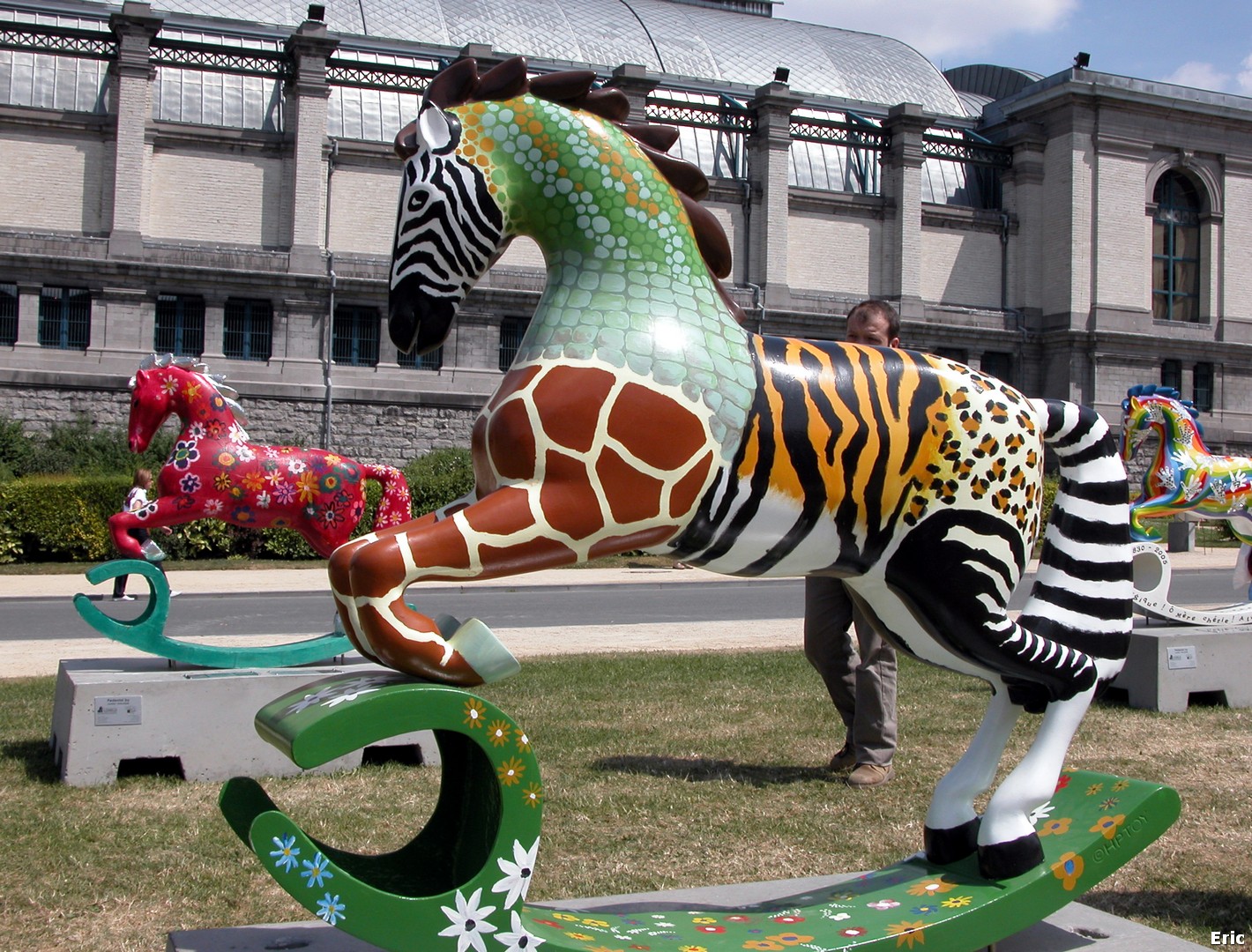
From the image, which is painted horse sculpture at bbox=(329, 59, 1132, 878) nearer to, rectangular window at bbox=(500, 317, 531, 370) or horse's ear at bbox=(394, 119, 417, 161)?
horse's ear at bbox=(394, 119, 417, 161)

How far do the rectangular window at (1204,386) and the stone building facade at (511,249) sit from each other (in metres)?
0.15

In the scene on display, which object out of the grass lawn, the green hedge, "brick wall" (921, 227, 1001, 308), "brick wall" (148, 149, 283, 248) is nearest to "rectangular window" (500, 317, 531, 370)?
"brick wall" (148, 149, 283, 248)

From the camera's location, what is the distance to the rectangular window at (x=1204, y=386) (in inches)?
1652

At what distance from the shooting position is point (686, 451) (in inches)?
130

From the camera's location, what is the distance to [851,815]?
5.90 m

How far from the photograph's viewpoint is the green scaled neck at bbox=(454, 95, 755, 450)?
3.37 metres

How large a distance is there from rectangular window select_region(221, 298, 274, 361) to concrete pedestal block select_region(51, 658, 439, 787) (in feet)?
89.0

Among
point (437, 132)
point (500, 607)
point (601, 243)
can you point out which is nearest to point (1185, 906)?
point (601, 243)

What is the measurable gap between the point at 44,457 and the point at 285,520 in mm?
22790

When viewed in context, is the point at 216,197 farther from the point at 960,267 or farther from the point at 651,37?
the point at 960,267

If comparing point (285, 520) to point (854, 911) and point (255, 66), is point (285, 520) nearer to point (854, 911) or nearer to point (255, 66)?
point (854, 911)

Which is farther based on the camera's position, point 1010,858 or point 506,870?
point 1010,858

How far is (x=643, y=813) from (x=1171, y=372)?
4050 centimetres

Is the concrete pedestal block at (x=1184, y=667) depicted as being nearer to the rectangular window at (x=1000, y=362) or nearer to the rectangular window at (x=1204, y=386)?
the rectangular window at (x=1000, y=362)
